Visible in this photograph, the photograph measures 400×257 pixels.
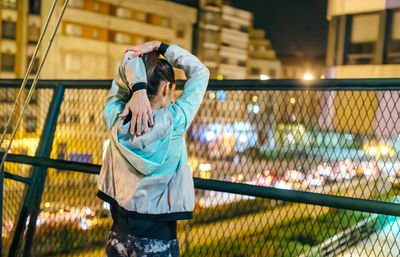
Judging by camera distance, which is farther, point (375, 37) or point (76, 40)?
point (76, 40)

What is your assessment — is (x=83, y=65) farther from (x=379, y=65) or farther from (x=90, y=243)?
(x=90, y=243)

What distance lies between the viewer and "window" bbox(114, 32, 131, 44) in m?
50.4

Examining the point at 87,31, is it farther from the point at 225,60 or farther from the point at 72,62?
the point at 225,60

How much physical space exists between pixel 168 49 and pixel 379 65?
22.5 meters

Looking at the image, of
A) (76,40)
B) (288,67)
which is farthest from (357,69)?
(288,67)

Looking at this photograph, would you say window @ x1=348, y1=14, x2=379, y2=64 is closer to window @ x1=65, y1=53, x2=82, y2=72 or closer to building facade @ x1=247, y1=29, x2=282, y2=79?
window @ x1=65, y1=53, x2=82, y2=72

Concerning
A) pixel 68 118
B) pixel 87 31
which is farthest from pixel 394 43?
pixel 87 31

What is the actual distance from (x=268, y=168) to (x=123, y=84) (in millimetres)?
1184

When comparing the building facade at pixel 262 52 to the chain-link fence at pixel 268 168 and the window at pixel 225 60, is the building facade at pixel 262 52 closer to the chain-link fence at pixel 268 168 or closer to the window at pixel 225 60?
the window at pixel 225 60

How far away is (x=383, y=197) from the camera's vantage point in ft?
9.58

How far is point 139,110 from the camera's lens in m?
1.86

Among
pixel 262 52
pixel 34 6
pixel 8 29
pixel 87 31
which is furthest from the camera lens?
pixel 262 52

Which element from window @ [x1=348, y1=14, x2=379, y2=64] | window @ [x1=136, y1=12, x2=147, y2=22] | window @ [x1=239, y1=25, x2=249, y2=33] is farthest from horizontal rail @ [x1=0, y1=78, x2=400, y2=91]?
window @ [x1=239, y1=25, x2=249, y2=33]

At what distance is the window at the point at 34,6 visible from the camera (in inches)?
1662
